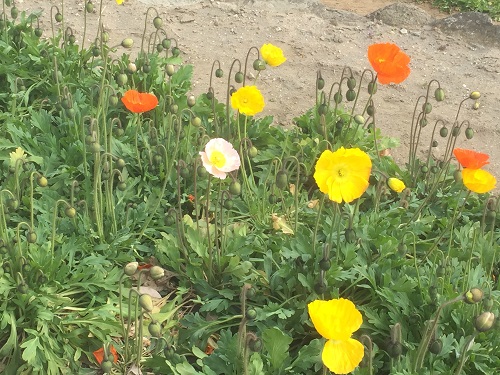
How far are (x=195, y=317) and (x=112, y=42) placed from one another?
287 centimetres

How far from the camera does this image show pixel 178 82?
147 inches

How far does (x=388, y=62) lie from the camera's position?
2.91 meters

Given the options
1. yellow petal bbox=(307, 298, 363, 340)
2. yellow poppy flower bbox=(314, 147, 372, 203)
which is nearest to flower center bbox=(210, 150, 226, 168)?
yellow poppy flower bbox=(314, 147, 372, 203)

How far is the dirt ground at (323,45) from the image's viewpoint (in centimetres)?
426

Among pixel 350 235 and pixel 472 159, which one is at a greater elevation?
pixel 472 159

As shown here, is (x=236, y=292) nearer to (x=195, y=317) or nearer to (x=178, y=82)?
(x=195, y=317)

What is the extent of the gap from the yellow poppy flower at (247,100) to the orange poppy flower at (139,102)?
1.14 ft

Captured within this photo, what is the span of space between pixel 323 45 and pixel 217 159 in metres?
2.80

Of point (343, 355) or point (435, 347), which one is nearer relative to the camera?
point (343, 355)

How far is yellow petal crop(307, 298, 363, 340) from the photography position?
1787mm

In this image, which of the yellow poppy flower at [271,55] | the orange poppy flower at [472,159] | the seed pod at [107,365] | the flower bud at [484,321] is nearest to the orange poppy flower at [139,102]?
the yellow poppy flower at [271,55]

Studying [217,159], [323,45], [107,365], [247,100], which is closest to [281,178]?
[217,159]

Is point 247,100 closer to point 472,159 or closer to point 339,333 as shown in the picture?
point 472,159

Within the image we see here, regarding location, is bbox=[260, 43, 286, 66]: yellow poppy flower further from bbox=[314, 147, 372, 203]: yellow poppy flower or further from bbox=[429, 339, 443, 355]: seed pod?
bbox=[429, 339, 443, 355]: seed pod
